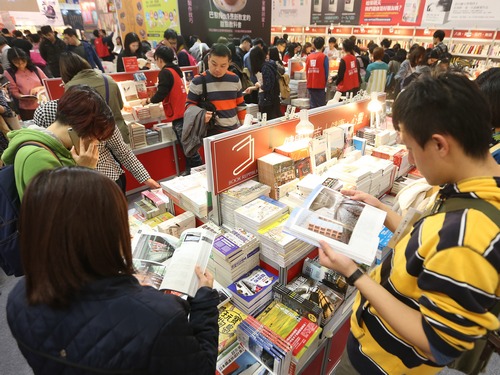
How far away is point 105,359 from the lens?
0.77 meters

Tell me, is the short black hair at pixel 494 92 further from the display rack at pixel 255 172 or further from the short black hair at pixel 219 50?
the short black hair at pixel 219 50

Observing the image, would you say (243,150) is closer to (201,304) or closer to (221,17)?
(201,304)

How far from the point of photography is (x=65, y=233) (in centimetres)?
77

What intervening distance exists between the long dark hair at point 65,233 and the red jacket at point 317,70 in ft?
20.2

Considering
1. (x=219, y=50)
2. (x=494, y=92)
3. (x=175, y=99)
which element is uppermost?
(x=219, y=50)

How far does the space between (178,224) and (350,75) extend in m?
5.49

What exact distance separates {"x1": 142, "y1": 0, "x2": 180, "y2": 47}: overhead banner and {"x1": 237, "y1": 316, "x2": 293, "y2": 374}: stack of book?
10.2 metres

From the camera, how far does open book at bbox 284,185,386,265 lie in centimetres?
132

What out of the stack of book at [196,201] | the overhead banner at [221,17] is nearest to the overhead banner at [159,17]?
the overhead banner at [221,17]

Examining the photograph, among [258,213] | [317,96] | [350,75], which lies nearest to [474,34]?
[350,75]

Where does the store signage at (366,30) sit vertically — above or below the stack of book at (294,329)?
above

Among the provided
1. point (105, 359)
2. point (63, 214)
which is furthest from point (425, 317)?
point (63, 214)

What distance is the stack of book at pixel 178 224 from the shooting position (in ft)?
7.15

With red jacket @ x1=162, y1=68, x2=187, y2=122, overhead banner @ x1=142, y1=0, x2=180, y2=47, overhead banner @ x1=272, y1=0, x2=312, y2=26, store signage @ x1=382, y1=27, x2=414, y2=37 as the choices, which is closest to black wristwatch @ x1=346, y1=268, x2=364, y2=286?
red jacket @ x1=162, y1=68, x2=187, y2=122
